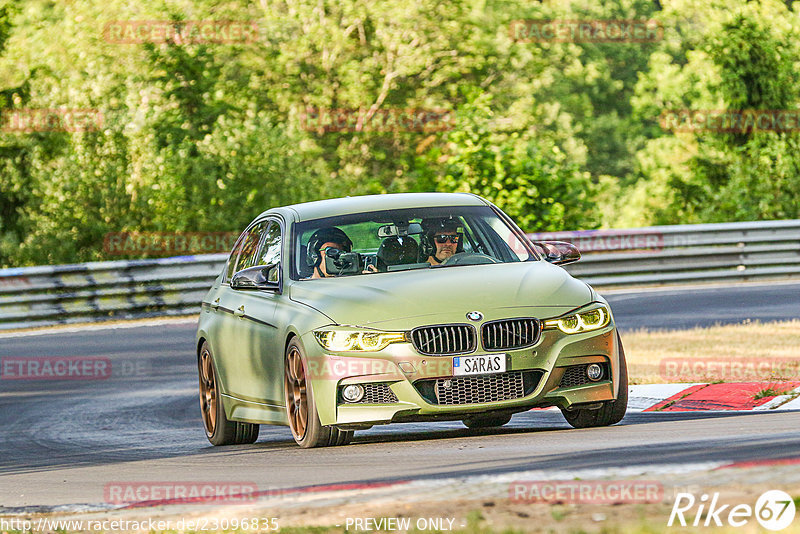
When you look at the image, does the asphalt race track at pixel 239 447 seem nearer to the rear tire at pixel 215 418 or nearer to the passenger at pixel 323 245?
the rear tire at pixel 215 418

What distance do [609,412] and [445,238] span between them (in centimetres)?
174

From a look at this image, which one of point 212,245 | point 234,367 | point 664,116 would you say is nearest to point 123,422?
point 234,367

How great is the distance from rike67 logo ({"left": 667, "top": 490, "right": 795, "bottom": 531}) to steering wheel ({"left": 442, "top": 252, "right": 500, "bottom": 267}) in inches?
190

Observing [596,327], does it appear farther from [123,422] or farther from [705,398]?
[123,422]

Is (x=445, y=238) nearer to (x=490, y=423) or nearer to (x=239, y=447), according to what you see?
(x=490, y=423)

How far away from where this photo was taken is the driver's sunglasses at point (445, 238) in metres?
10.6

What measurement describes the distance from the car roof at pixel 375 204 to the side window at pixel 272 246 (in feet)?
0.50

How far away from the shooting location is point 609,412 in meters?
9.88

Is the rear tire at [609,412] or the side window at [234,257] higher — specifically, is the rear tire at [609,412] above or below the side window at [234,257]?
below

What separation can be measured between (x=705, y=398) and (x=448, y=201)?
268cm

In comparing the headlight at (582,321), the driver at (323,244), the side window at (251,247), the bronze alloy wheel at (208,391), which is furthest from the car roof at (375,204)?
the headlight at (582,321)

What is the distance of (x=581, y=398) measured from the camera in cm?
949

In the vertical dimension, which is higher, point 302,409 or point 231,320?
point 231,320

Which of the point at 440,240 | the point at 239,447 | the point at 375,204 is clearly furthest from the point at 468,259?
the point at 239,447
